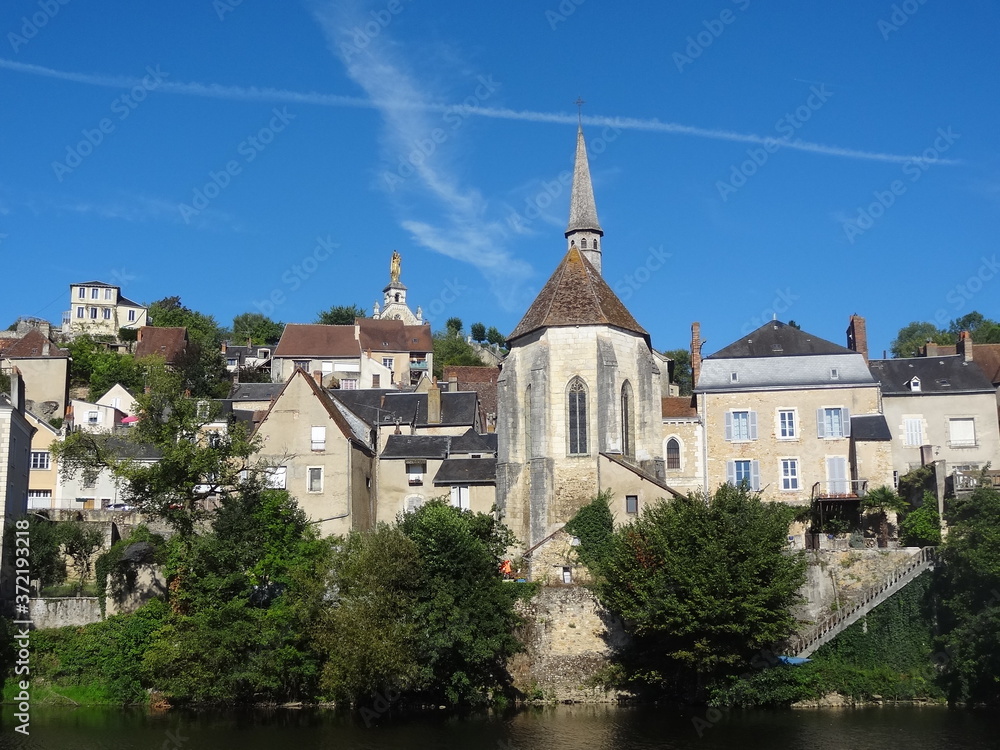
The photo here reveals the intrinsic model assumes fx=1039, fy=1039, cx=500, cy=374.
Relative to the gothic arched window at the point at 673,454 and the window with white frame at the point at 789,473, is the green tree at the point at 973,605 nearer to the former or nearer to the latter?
the window with white frame at the point at 789,473

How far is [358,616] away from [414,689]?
4.03m

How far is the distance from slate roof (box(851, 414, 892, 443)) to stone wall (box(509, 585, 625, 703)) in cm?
1423

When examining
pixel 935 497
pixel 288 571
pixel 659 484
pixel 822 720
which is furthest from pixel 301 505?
pixel 935 497

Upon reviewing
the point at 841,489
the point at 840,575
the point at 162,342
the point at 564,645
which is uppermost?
the point at 162,342

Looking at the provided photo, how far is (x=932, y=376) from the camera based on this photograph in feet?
152

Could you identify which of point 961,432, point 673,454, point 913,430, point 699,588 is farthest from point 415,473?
point 961,432

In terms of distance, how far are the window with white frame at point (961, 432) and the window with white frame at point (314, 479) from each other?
27133 mm

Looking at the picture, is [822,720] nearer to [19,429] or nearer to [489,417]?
[19,429]

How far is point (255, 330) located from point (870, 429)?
245ft

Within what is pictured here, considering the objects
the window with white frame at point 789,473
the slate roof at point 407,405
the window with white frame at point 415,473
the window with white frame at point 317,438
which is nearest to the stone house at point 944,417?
the window with white frame at point 789,473

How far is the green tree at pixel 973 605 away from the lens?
32562 mm

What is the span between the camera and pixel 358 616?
106ft

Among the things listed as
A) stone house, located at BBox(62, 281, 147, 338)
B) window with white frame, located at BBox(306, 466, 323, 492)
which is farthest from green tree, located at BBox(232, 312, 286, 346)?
window with white frame, located at BBox(306, 466, 323, 492)

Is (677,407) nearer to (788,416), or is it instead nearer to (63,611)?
(788,416)
